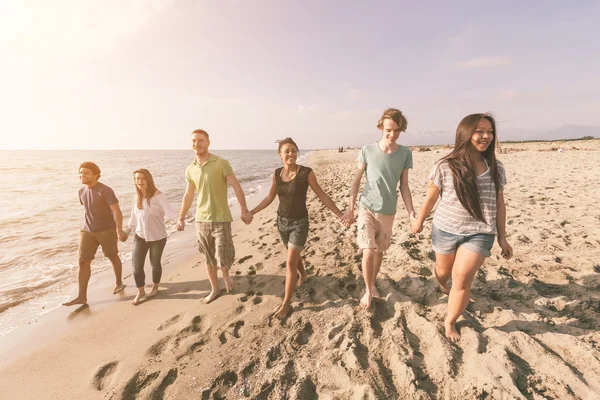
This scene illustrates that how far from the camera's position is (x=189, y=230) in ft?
27.2

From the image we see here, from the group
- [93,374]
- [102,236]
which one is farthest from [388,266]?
[102,236]

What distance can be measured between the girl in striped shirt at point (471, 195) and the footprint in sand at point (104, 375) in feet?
12.7

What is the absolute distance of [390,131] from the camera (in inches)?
122

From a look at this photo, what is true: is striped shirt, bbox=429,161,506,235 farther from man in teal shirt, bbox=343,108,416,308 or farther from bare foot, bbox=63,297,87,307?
bare foot, bbox=63,297,87,307

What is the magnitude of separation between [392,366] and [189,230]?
24.5ft

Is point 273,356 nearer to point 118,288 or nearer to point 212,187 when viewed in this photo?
point 212,187

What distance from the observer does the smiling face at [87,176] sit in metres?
3.93

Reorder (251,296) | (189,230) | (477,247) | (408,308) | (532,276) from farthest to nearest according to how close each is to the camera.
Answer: (189,230), (251,296), (532,276), (408,308), (477,247)

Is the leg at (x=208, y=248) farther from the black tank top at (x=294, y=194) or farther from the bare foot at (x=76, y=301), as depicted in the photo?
the bare foot at (x=76, y=301)

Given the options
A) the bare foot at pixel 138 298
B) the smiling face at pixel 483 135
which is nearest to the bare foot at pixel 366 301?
the smiling face at pixel 483 135

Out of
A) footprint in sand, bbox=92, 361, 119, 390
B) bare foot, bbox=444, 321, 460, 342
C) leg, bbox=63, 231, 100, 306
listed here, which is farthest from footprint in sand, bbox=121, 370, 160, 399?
bare foot, bbox=444, 321, 460, 342

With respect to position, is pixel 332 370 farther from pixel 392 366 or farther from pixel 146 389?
pixel 146 389

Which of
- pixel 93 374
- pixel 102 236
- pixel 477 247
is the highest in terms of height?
pixel 477 247

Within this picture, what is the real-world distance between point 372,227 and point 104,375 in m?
3.64
